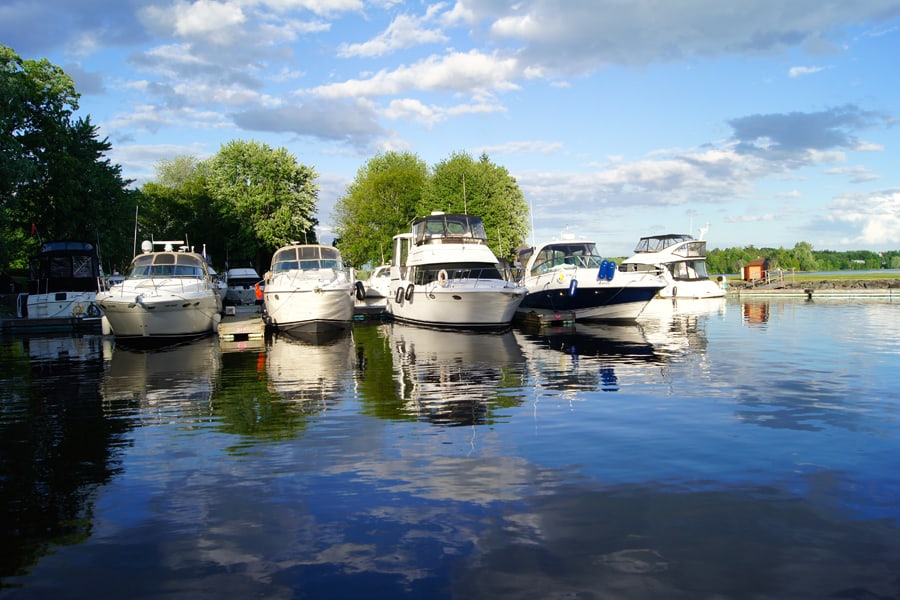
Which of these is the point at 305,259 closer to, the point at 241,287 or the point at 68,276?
the point at 68,276

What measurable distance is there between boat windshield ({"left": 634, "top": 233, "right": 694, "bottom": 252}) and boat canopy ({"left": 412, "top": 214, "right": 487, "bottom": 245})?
79.3 ft

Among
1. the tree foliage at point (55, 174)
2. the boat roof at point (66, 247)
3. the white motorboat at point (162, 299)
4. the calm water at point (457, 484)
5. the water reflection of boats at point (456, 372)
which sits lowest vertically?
the calm water at point (457, 484)

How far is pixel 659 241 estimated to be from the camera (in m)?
50.7

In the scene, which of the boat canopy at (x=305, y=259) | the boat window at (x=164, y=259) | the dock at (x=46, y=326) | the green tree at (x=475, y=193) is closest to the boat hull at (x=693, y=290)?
the green tree at (x=475, y=193)

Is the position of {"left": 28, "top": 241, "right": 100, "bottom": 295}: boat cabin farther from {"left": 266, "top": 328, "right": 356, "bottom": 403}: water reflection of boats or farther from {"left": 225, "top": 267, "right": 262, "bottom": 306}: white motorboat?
{"left": 225, "top": 267, "right": 262, "bottom": 306}: white motorboat

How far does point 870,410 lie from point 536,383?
17.7 feet

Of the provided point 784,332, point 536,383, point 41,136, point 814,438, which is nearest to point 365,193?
point 41,136

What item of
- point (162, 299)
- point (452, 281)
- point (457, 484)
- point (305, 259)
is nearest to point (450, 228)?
point (452, 281)

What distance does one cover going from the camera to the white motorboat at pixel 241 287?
44438 mm

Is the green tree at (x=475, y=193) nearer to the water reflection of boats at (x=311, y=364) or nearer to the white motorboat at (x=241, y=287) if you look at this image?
the white motorboat at (x=241, y=287)

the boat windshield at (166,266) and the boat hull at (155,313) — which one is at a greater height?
the boat windshield at (166,266)

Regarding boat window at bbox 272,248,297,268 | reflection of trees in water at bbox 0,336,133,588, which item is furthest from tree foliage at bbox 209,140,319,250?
reflection of trees in water at bbox 0,336,133,588

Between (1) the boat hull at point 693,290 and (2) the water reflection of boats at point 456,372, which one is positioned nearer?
(2) the water reflection of boats at point 456,372

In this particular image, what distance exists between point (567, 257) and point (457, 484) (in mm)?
24341
